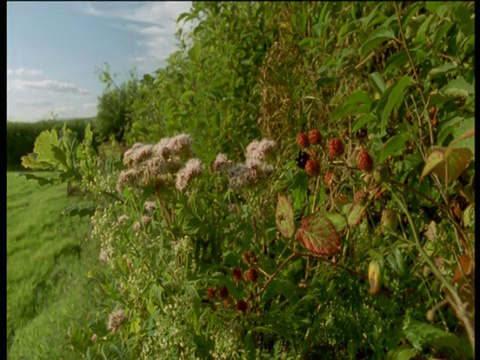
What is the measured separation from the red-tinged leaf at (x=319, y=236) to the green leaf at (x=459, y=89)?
423mm

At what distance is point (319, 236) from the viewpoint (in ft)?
4.20

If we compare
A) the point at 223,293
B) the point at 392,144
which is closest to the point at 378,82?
the point at 392,144

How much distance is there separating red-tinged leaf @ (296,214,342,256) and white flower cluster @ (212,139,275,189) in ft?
0.84

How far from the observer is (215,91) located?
2430 millimetres

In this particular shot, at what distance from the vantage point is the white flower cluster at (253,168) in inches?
59.4

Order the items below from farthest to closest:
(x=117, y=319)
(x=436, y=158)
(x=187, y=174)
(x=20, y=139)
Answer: (x=20, y=139)
(x=117, y=319)
(x=187, y=174)
(x=436, y=158)

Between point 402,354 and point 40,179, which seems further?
point 40,179

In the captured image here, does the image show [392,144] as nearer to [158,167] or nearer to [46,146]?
[158,167]

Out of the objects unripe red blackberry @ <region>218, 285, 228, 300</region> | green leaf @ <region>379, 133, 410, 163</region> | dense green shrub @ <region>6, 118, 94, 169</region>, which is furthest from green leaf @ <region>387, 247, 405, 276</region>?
dense green shrub @ <region>6, 118, 94, 169</region>

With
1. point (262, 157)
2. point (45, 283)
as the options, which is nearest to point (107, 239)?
point (262, 157)

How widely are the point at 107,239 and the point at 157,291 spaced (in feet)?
0.72

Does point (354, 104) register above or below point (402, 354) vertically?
above

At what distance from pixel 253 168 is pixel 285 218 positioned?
20 cm

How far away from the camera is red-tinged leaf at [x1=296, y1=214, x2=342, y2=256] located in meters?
1.26
